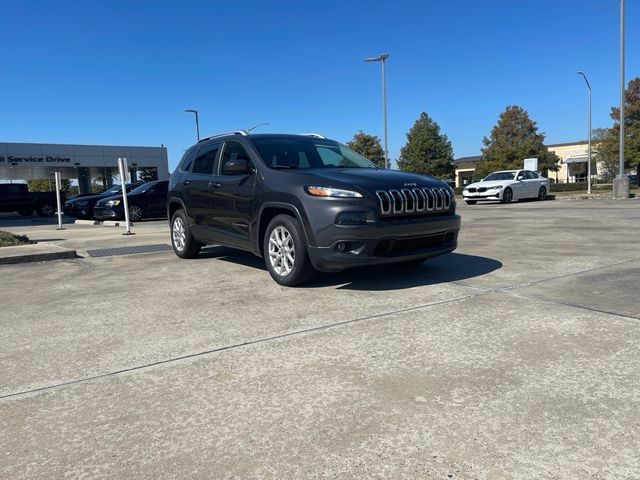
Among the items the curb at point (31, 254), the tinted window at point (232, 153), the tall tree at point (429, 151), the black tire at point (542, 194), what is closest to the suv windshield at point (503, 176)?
the black tire at point (542, 194)

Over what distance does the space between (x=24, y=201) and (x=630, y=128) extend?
159 ft

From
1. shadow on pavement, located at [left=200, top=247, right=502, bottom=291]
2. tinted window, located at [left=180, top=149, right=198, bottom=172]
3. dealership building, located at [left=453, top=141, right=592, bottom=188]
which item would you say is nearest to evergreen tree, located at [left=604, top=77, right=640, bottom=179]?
dealership building, located at [left=453, top=141, right=592, bottom=188]

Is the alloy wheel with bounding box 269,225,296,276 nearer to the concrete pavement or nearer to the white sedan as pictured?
the concrete pavement

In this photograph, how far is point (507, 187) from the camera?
2344 cm

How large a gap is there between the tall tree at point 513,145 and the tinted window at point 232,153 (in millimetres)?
51162

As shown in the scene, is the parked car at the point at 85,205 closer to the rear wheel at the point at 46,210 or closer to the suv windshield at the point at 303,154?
the rear wheel at the point at 46,210

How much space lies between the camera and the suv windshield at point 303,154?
6074mm

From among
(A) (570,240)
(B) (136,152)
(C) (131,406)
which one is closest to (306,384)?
(C) (131,406)

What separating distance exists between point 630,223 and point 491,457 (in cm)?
1079

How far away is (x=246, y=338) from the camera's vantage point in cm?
388

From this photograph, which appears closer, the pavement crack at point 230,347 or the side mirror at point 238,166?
the pavement crack at point 230,347

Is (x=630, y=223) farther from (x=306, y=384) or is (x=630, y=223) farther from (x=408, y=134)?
(x=408, y=134)

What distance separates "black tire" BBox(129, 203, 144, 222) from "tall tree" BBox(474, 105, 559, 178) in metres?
43.6

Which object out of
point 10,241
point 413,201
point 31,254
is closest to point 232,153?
point 413,201
